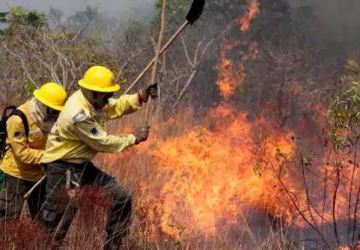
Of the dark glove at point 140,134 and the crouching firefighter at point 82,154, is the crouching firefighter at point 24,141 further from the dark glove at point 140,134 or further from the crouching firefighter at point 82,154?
the dark glove at point 140,134

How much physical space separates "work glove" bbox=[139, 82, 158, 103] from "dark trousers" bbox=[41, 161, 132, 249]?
881 millimetres

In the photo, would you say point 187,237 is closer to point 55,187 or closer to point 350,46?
point 55,187

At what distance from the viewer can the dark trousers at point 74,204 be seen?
13.7ft

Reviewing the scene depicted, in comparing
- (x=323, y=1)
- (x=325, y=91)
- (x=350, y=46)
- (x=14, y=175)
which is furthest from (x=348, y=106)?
(x=323, y=1)

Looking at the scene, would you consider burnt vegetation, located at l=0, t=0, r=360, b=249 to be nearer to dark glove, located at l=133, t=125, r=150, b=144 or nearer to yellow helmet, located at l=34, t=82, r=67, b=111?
dark glove, located at l=133, t=125, r=150, b=144

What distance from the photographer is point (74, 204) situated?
13.4ft

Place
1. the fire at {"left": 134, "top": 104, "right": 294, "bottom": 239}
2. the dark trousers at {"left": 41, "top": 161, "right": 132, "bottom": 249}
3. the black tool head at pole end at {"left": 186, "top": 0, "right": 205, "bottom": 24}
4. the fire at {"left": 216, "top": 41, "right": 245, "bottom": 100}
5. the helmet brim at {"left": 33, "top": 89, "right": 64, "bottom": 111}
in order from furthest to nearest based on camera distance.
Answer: the fire at {"left": 216, "top": 41, "right": 245, "bottom": 100} → the fire at {"left": 134, "top": 104, "right": 294, "bottom": 239} → the black tool head at pole end at {"left": 186, "top": 0, "right": 205, "bottom": 24} → the helmet brim at {"left": 33, "top": 89, "right": 64, "bottom": 111} → the dark trousers at {"left": 41, "top": 161, "right": 132, "bottom": 249}

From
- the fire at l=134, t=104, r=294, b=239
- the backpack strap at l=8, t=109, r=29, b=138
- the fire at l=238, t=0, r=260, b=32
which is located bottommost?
the fire at l=134, t=104, r=294, b=239

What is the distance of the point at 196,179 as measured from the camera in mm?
7227

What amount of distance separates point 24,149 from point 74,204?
2.15 feet

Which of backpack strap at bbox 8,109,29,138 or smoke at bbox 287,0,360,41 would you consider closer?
backpack strap at bbox 8,109,29,138

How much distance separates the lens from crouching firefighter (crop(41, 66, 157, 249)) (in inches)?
161

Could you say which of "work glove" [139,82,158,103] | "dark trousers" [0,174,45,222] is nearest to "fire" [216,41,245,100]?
"work glove" [139,82,158,103]

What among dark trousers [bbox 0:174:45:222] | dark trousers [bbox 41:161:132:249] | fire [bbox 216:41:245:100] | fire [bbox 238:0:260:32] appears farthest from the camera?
fire [bbox 238:0:260:32]
